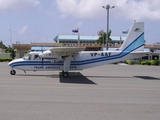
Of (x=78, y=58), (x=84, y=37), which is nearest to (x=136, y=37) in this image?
(x=78, y=58)

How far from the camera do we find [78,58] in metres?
20.9

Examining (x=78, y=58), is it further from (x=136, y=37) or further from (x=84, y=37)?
(x=84, y=37)

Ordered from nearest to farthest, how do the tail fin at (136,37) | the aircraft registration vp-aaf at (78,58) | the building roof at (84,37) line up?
the aircraft registration vp-aaf at (78,58) → the tail fin at (136,37) → the building roof at (84,37)

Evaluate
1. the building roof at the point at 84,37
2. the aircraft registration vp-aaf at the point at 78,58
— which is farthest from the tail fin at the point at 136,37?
the building roof at the point at 84,37

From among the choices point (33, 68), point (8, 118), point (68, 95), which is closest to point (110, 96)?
point (68, 95)

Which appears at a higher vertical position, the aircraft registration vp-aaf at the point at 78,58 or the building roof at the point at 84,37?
the building roof at the point at 84,37

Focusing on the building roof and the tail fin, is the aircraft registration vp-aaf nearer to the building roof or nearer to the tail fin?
the tail fin

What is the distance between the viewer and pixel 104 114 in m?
7.63

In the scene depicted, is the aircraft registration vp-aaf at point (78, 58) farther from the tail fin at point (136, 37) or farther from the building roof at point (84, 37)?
the building roof at point (84, 37)

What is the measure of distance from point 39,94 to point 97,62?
10.7 m

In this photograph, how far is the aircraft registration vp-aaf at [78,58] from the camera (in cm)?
2038

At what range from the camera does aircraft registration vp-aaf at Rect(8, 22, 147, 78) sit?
20375 millimetres

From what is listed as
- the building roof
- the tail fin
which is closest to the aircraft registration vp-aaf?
the tail fin

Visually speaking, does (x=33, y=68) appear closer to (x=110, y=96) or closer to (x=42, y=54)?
(x=42, y=54)
